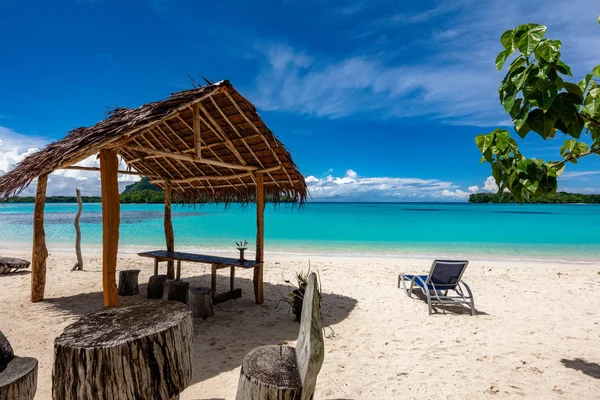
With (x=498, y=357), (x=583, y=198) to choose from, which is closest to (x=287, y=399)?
(x=498, y=357)

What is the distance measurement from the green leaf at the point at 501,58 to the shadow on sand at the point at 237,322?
3166 mm

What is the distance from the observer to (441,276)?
527 centimetres

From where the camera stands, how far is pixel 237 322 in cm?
451

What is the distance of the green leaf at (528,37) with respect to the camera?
146 centimetres

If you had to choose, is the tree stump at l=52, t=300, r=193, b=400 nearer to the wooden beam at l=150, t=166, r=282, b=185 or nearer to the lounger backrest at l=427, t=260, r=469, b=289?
the wooden beam at l=150, t=166, r=282, b=185

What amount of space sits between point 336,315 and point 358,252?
8328mm

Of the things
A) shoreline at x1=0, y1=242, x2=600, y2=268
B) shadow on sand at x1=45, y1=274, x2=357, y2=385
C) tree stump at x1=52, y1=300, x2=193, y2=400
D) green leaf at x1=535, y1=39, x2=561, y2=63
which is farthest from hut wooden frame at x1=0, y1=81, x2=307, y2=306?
shoreline at x1=0, y1=242, x2=600, y2=268

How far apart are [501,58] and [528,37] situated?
153mm

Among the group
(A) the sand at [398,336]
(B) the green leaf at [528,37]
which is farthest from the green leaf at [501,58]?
(A) the sand at [398,336]

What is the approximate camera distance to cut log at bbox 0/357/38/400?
1.67 meters

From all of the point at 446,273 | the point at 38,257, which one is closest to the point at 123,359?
the point at 446,273

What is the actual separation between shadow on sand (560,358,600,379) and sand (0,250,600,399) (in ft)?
0.04

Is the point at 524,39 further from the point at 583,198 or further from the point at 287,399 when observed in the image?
the point at 583,198

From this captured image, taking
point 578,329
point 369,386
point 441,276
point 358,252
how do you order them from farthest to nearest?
point 358,252 → point 441,276 → point 578,329 → point 369,386
